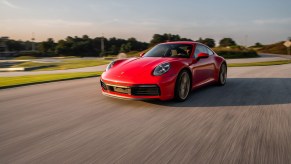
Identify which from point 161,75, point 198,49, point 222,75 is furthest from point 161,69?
point 222,75

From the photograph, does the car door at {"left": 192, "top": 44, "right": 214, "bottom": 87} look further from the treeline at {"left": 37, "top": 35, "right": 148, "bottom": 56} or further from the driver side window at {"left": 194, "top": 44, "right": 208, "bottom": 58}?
the treeline at {"left": 37, "top": 35, "right": 148, "bottom": 56}

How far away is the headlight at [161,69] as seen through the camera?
4.98 meters

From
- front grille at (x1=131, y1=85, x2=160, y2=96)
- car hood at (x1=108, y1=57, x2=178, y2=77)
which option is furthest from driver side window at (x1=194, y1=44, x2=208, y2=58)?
front grille at (x1=131, y1=85, x2=160, y2=96)

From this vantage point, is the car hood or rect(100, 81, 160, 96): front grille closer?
rect(100, 81, 160, 96): front grille

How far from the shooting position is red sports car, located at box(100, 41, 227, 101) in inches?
190

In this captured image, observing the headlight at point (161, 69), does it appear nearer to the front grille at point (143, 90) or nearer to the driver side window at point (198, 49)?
the front grille at point (143, 90)

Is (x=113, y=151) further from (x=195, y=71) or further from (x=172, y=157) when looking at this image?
(x=195, y=71)

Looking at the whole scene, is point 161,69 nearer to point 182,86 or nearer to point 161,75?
point 161,75

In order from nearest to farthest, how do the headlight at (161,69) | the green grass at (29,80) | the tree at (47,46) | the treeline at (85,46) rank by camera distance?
the headlight at (161,69)
the green grass at (29,80)
the treeline at (85,46)
the tree at (47,46)

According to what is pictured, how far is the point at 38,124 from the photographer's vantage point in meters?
3.72

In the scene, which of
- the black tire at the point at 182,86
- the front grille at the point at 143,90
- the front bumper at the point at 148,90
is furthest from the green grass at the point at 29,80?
the black tire at the point at 182,86

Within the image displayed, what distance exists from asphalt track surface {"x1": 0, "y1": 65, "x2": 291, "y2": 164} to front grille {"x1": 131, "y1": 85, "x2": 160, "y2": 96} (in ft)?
0.79

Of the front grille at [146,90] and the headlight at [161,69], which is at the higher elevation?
the headlight at [161,69]

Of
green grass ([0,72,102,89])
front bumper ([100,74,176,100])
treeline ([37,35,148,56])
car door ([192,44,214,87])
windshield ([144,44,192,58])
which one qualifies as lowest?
green grass ([0,72,102,89])
